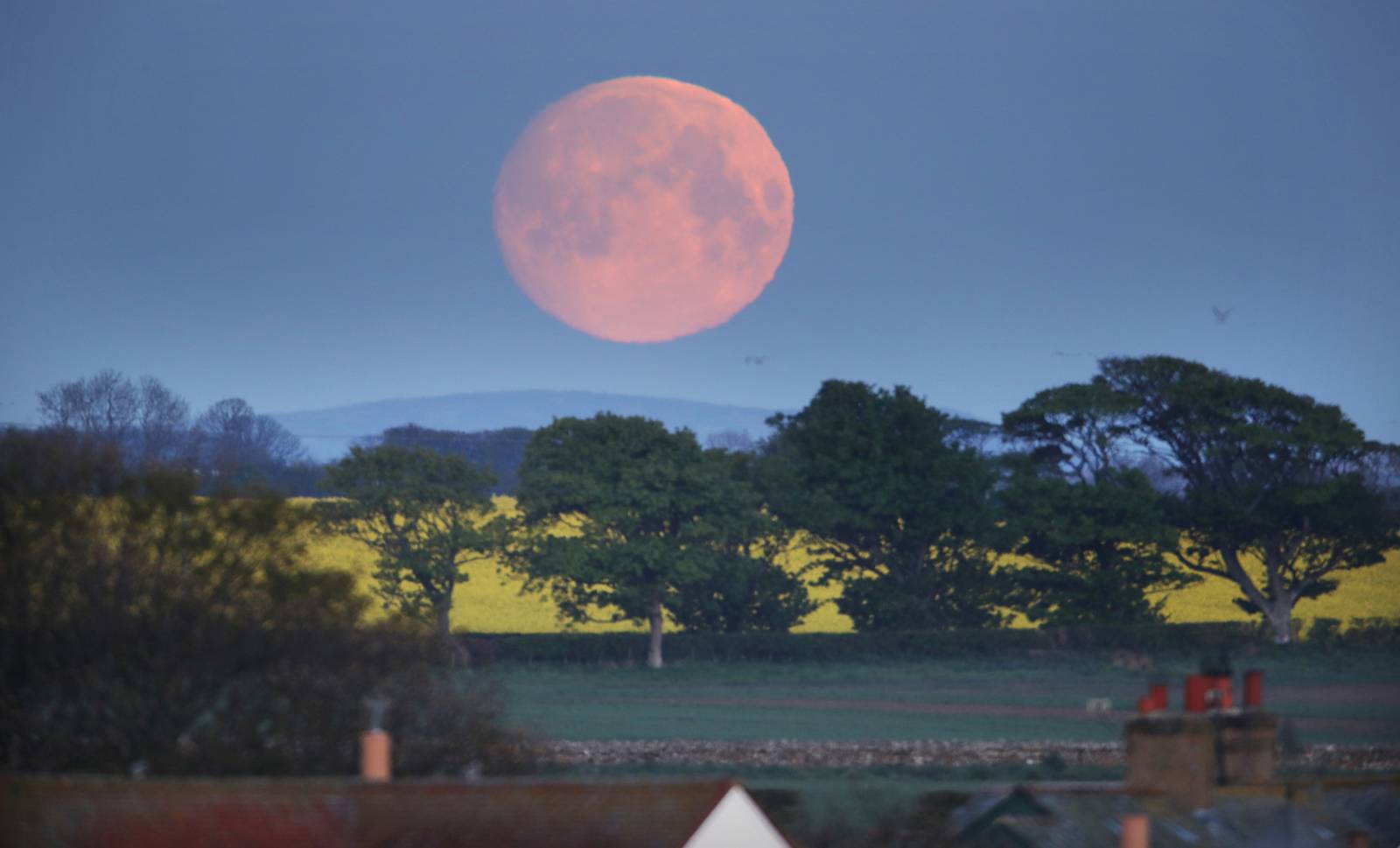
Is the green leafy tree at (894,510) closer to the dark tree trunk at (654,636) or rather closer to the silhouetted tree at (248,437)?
the dark tree trunk at (654,636)

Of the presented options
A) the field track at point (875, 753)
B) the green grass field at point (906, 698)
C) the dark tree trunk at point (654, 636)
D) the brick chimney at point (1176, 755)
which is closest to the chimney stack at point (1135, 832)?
the brick chimney at point (1176, 755)

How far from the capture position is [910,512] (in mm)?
82438

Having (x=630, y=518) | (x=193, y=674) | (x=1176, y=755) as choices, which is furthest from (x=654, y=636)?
(x=1176, y=755)

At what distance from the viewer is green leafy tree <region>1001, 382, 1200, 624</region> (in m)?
79.8

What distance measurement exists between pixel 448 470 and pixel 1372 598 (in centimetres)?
4630

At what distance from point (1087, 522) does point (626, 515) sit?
2153 centimetres

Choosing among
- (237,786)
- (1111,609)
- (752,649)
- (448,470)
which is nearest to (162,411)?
(448,470)

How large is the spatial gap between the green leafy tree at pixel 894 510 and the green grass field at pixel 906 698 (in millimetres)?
8093

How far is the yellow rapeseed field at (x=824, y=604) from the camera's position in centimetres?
8275

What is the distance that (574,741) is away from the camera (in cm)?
4622

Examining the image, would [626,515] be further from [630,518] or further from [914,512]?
[914,512]

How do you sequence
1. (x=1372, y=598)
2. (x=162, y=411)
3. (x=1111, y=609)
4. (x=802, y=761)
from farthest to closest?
1. (x=162, y=411)
2. (x=1372, y=598)
3. (x=1111, y=609)
4. (x=802, y=761)

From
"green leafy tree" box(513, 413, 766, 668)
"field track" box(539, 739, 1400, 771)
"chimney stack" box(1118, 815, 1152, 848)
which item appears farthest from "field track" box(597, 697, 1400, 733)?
"chimney stack" box(1118, 815, 1152, 848)

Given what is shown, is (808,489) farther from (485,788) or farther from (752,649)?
(485,788)
